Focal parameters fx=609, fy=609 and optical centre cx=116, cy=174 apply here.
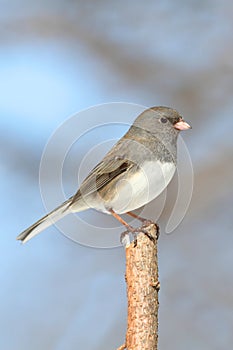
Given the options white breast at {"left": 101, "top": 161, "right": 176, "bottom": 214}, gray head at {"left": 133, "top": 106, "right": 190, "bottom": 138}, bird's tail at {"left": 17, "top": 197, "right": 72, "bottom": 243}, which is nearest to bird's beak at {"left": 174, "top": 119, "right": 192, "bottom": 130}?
gray head at {"left": 133, "top": 106, "right": 190, "bottom": 138}

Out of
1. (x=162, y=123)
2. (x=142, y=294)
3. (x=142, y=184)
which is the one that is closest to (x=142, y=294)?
(x=142, y=294)

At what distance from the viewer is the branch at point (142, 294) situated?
1050 millimetres

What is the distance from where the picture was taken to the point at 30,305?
2.22m

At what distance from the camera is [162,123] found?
4.97 ft

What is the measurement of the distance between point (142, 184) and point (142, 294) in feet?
1.08

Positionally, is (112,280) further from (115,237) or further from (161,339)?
(115,237)

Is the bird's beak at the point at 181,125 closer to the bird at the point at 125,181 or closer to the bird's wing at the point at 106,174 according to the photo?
the bird at the point at 125,181

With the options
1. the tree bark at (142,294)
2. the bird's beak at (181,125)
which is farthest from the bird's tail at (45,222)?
the bird's beak at (181,125)

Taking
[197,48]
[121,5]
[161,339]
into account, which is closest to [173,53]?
[197,48]

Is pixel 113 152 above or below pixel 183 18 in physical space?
below

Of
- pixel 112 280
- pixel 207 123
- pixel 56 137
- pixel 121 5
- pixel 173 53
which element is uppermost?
pixel 121 5

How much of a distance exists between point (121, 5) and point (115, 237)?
0.93 m

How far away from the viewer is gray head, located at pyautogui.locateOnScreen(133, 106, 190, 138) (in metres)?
1.51

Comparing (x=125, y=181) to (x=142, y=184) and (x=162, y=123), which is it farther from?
(x=162, y=123)
